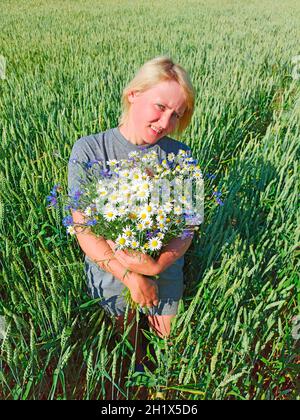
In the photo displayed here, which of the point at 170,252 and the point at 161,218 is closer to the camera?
the point at 161,218

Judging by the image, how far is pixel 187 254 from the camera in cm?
179

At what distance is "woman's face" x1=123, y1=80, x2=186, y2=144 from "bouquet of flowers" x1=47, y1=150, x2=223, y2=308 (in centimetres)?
21

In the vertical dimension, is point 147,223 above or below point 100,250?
above

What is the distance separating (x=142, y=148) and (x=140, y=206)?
Result: 0.54 m

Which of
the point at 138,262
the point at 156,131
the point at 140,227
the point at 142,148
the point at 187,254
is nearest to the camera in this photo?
the point at 140,227

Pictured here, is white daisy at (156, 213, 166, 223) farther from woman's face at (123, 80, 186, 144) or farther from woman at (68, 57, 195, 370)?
woman's face at (123, 80, 186, 144)

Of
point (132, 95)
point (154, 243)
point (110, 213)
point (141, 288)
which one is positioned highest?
point (132, 95)

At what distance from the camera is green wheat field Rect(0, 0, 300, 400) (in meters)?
1.20

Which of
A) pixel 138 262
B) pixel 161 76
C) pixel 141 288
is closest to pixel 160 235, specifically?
pixel 138 262

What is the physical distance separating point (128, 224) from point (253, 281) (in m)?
0.70

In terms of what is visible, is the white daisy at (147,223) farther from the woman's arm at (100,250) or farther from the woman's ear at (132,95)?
the woman's ear at (132,95)

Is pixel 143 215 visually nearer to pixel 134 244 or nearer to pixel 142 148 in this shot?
pixel 134 244

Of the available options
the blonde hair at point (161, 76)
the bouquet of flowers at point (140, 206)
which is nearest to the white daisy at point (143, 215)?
the bouquet of flowers at point (140, 206)
